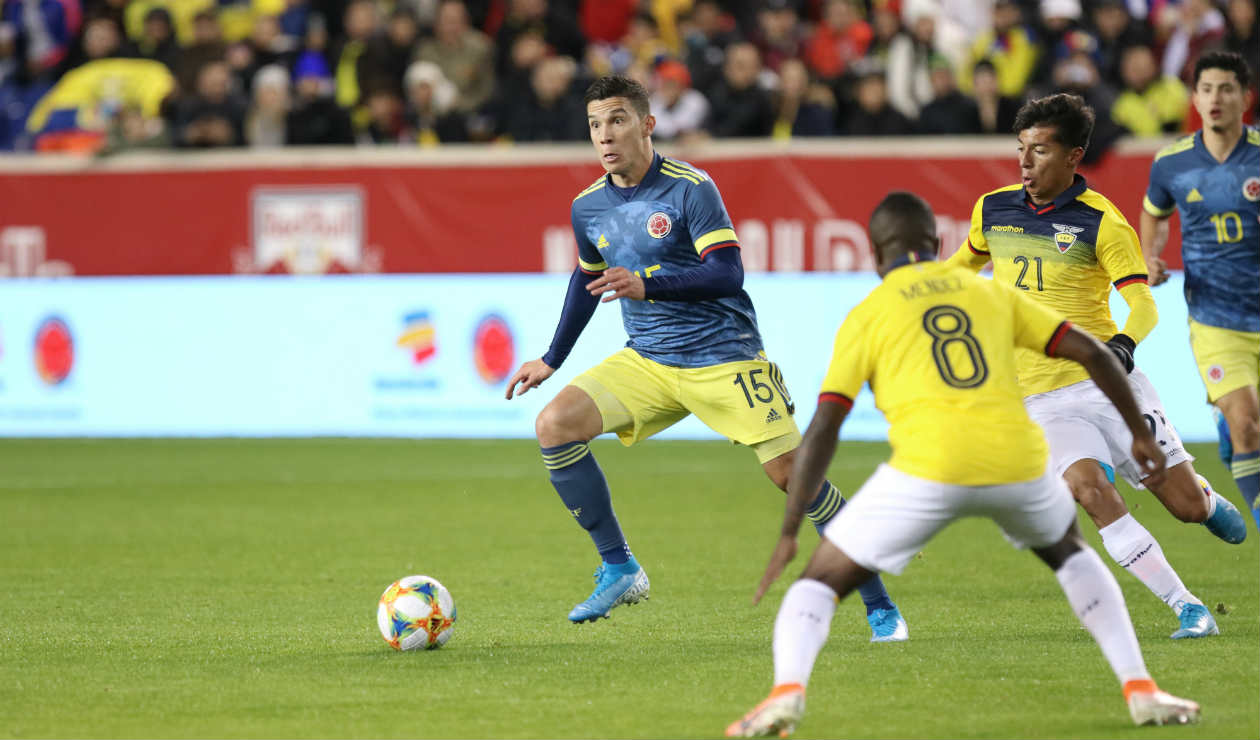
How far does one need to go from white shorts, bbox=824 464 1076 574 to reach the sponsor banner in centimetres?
983

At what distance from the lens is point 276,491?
12.9 meters

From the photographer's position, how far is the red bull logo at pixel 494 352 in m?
15.7

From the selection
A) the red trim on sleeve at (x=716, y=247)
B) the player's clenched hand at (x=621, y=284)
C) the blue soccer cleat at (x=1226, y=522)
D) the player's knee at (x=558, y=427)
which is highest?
the red trim on sleeve at (x=716, y=247)

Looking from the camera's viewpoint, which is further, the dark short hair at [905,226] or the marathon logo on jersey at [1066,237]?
the marathon logo on jersey at [1066,237]

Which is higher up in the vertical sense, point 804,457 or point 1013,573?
point 804,457

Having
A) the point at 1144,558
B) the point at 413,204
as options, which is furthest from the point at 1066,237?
the point at 413,204

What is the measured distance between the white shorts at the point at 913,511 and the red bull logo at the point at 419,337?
35.8 ft

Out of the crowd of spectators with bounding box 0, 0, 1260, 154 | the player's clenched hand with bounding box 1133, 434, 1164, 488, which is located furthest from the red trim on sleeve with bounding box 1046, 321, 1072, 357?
the crowd of spectators with bounding box 0, 0, 1260, 154

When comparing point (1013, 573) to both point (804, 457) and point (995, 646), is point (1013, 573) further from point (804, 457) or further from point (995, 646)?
point (804, 457)

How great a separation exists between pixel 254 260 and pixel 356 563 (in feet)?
32.4

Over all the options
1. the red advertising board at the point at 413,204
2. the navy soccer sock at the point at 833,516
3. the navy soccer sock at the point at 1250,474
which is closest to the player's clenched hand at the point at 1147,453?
the navy soccer sock at the point at 833,516

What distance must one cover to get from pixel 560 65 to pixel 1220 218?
10.8 metres

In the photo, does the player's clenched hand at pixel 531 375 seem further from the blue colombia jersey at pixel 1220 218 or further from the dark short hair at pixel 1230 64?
the dark short hair at pixel 1230 64

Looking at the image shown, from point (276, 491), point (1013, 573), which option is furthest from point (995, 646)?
point (276, 491)
